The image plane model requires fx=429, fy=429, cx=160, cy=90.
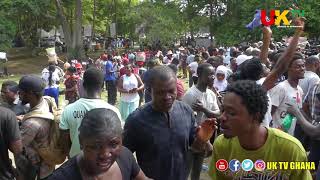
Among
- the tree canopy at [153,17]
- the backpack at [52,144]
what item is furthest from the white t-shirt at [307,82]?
the tree canopy at [153,17]

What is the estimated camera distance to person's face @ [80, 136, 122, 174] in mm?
2367

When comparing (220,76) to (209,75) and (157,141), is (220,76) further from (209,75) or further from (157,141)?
(157,141)

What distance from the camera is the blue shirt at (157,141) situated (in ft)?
11.1

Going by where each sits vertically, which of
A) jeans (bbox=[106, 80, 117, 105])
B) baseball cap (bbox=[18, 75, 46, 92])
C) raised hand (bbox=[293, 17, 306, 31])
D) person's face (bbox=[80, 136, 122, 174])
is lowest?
jeans (bbox=[106, 80, 117, 105])

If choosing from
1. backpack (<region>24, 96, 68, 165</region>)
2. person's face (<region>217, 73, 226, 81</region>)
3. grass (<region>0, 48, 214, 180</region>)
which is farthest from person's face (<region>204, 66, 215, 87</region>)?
grass (<region>0, 48, 214, 180</region>)

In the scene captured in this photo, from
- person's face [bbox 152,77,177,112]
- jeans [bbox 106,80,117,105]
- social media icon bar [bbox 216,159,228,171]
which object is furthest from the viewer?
jeans [bbox 106,80,117,105]

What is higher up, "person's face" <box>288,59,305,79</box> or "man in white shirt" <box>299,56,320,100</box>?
"person's face" <box>288,59,305,79</box>

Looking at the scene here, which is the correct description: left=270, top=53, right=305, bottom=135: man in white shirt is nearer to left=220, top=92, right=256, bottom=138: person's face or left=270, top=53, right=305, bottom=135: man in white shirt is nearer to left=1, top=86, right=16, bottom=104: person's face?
left=220, top=92, right=256, bottom=138: person's face

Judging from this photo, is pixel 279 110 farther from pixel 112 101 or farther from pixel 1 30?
pixel 1 30

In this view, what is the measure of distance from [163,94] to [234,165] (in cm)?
95

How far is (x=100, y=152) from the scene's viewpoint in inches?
93.2

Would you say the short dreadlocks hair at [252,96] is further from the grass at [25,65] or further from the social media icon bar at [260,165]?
the grass at [25,65]

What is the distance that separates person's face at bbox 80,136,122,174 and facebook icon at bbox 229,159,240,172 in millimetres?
731

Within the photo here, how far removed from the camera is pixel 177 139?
3.46 metres
